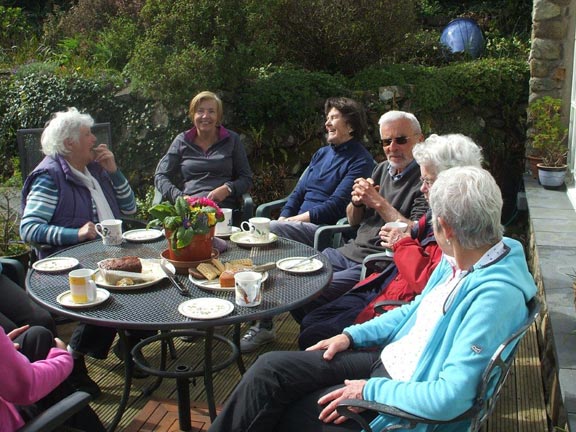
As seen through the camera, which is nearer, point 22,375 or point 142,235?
point 22,375

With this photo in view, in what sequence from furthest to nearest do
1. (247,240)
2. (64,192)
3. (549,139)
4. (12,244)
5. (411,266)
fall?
(549,139) → (12,244) → (64,192) → (247,240) → (411,266)

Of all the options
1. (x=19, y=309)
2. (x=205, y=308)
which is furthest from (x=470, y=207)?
(x=19, y=309)

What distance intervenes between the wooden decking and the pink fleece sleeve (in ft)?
3.09

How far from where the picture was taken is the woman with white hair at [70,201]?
10.5ft

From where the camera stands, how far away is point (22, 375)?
73.9 inches

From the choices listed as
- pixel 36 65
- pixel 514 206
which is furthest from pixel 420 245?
pixel 36 65

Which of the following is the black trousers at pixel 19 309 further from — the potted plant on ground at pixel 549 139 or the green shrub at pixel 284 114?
the potted plant on ground at pixel 549 139

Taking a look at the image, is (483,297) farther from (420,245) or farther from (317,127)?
(317,127)

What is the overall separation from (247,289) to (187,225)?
1.53ft

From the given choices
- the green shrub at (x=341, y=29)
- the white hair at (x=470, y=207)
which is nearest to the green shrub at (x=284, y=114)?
the green shrub at (x=341, y=29)

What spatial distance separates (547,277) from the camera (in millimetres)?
3211

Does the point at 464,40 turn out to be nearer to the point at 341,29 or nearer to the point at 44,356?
the point at 341,29

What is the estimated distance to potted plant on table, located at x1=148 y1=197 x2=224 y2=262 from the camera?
8.71 feet

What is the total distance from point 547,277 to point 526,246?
222cm
